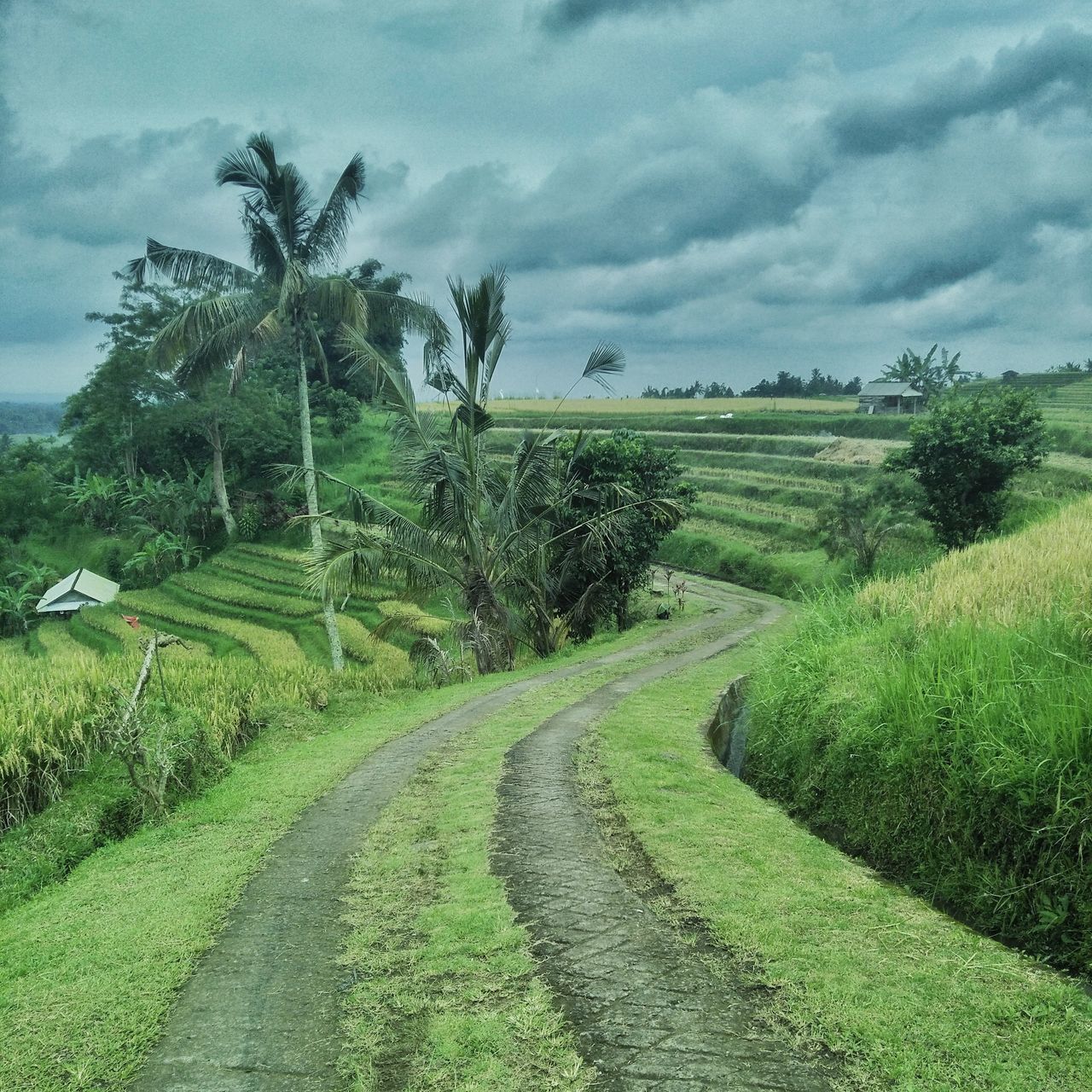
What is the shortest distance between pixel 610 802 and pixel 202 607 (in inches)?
1098

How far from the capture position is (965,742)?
4.83 m

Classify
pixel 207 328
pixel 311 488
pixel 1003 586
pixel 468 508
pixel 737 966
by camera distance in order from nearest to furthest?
pixel 737 966 → pixel 1003 586 → pixel 468 508 → pixel 311 488 → pixel 207 328

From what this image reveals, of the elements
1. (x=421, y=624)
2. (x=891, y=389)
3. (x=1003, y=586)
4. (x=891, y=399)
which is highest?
(x=891, y=389)

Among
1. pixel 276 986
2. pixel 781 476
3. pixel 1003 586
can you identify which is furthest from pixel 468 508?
pixel 781 476

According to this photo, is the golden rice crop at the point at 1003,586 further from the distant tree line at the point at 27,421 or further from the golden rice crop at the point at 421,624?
the distant tree line at the point at 27,421

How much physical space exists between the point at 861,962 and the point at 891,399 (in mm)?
50379

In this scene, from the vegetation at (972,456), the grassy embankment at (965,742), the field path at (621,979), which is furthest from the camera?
the vegetation at (972,456)

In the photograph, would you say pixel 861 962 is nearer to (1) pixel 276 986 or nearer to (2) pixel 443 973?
(2) pixel 443 973

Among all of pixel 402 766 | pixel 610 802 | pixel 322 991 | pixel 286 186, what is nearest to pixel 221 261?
pixel 286 186

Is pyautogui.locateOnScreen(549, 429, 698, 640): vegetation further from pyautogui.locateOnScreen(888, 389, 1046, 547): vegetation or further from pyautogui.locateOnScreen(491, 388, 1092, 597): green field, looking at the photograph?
pyautogui.locateOnScreen(888, 389, 1046, 547): vegetation

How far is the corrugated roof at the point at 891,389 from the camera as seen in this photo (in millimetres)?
48031

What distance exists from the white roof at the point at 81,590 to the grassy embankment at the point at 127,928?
32.9 m

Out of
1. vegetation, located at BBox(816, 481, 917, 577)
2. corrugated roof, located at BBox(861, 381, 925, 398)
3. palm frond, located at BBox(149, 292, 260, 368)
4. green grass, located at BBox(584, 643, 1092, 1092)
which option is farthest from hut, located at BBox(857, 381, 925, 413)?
green grass, located at BBox(584, 643, 1092, 1092)

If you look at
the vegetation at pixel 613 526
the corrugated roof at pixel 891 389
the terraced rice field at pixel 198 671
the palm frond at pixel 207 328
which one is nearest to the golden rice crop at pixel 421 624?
the terraced rice field at pixel 198 671
